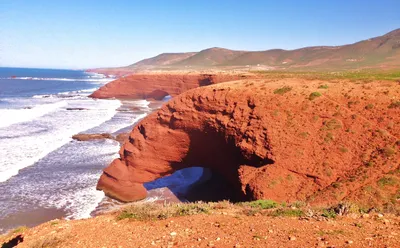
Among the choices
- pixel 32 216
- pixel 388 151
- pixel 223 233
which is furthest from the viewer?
pixel 32 216

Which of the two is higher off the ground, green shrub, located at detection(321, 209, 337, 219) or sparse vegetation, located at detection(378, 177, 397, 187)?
green shrub, located at detection(321, 209, 337, 219)

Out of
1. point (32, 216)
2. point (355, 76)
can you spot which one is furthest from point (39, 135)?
point (355, 76)

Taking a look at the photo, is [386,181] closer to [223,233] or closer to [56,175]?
[223,233]

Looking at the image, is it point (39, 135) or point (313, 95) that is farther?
point (39, 135)

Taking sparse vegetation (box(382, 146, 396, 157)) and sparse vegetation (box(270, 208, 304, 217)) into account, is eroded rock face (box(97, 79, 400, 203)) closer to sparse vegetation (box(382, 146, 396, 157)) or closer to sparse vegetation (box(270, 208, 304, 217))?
sparse vegetation (box(382, 146, 396, 157))

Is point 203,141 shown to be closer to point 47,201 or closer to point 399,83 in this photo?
point 47,201

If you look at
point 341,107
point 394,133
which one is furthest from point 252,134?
point 394,133

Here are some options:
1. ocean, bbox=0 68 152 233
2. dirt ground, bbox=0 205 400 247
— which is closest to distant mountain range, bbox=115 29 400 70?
ocean, bbox=0 68 152 233

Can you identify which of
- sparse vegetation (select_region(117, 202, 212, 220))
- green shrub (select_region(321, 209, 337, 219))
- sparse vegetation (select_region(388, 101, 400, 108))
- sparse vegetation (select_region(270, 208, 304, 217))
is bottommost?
sparse vegetation (select_region(117, 202, 212, 220))
